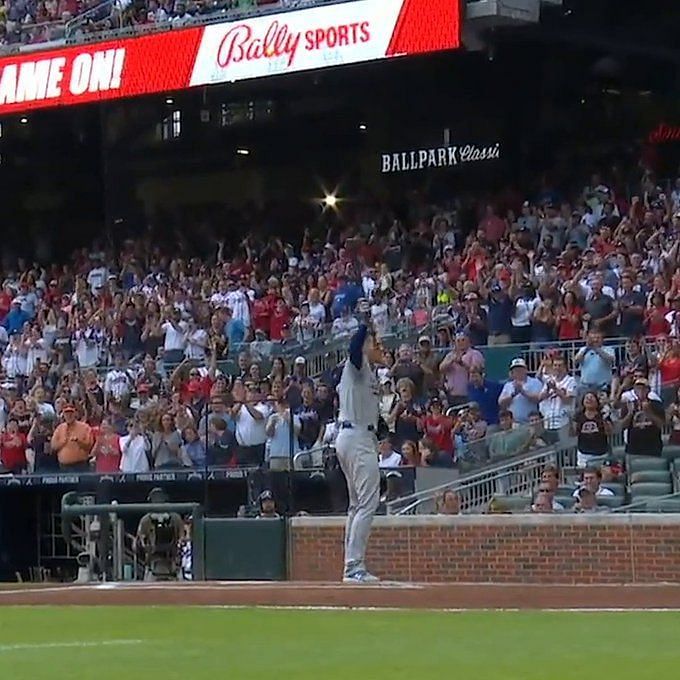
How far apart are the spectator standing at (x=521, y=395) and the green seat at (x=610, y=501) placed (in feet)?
6.88

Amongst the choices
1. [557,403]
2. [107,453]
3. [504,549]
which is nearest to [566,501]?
[504,549]

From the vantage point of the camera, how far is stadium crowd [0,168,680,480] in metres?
18.6

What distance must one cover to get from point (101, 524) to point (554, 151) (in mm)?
11570

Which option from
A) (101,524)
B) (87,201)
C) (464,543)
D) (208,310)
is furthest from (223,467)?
(87,201)

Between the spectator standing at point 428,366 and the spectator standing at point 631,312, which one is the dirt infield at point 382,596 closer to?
the spectator standing at point 428,366

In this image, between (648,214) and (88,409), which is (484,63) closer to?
(648,214)

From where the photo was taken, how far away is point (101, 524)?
60.2 feet

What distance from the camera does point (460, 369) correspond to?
19688 millimetres

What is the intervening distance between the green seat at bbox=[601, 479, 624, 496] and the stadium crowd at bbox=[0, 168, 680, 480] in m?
0.38

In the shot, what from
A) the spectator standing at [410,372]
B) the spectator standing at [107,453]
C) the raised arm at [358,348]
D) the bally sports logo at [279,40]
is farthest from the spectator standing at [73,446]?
the raised arm at [358,348]

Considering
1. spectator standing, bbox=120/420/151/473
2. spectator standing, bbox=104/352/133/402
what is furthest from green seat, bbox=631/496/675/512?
spectator standing, bbox=104/352/133/402

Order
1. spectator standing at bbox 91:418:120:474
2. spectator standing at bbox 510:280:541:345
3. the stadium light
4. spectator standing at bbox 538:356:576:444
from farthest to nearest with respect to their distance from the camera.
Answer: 1. the stadium light
2. spectator standing at bbox 91:418:120:474
3. spectator standing at bbox 510:280:541:345
4. spectator standing at bbox 538:356:576:444

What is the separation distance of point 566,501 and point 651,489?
2.78 ft

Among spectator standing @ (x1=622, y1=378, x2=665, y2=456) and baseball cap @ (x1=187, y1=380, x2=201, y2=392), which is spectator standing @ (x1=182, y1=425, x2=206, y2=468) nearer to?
baseball cap @ (x1=187, y1=380, x2=201, y2=392)
